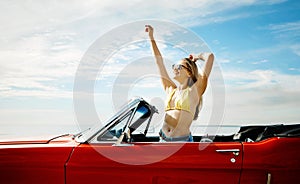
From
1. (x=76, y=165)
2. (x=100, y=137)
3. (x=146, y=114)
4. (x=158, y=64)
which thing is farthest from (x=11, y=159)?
(x=158, y=64)

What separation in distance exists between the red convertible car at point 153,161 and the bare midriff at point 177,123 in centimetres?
64

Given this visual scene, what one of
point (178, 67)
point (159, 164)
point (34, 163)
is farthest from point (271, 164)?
point (34, 163)

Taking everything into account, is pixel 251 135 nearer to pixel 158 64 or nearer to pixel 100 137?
pixel 158 64

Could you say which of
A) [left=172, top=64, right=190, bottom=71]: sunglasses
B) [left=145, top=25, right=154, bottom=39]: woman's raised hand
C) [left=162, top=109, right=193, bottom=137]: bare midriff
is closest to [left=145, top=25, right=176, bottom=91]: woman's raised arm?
[left=145, top=25, right=154, bottom=39]: woman's raised hand

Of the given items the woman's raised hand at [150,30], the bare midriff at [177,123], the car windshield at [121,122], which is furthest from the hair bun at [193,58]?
the car windshield at [121,122]

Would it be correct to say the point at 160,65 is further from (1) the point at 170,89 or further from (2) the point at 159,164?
(2) the point at 159,164

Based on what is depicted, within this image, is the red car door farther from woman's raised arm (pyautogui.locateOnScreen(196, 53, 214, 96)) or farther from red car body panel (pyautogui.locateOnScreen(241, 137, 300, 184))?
woman's raised arm (pyautogui.locateOnScreen(196, 53, 214, 96))

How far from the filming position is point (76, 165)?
11.7ft

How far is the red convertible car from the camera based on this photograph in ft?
11.4

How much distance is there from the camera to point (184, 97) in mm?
4465

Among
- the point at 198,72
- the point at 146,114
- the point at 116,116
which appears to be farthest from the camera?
the point at 198,72

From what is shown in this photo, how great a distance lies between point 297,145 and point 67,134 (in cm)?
292

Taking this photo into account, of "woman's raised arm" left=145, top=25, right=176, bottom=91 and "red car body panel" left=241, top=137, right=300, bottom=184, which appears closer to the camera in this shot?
"red car body panel" left=241, top=137, right=300, bottom=184

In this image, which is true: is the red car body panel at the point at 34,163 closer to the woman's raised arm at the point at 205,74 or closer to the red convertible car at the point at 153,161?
the red convertible car at the point at 153,161
